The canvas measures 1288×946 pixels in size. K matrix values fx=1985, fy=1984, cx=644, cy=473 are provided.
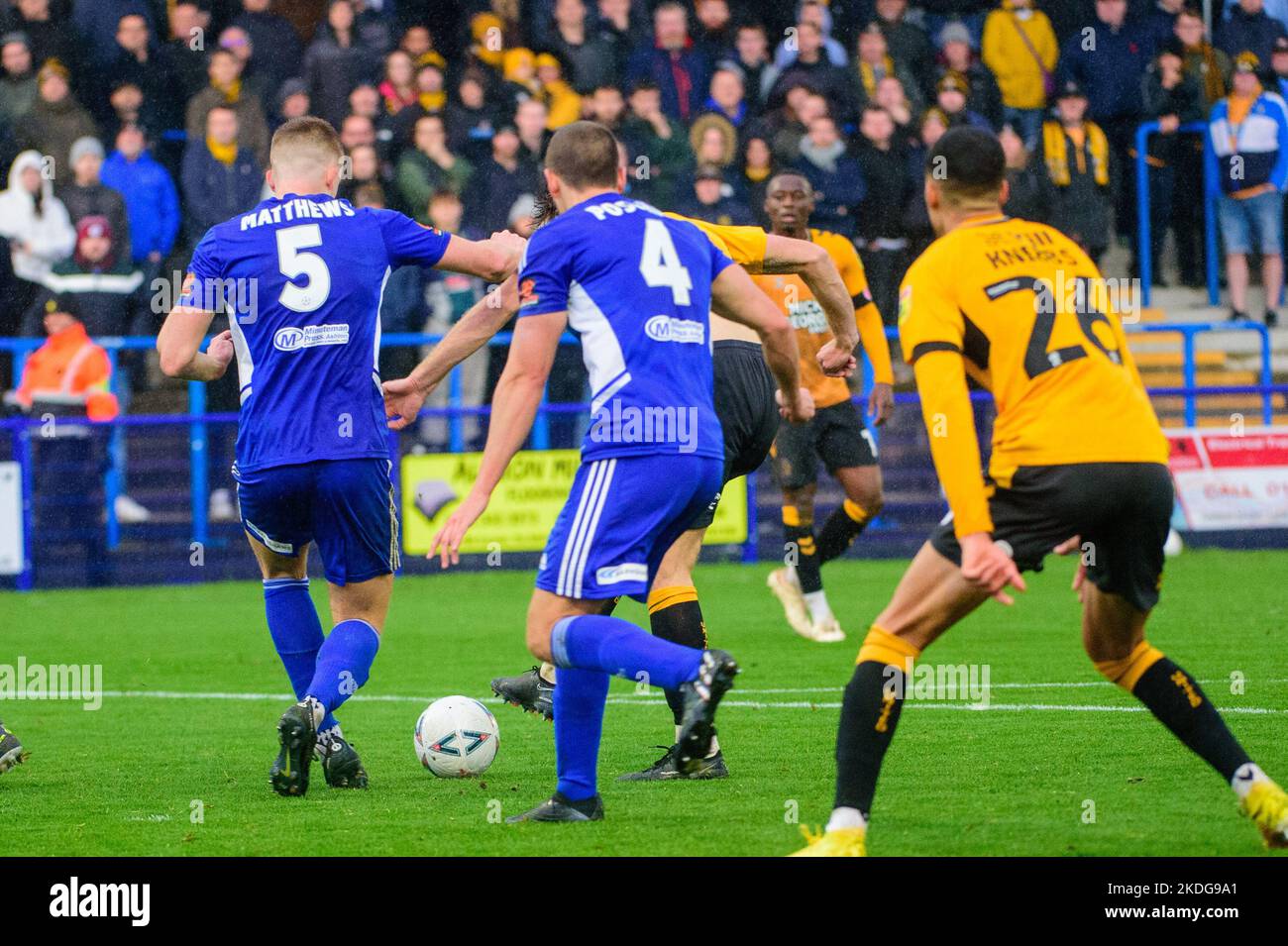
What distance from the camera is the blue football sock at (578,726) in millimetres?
6152

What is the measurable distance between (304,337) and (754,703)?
3.30m

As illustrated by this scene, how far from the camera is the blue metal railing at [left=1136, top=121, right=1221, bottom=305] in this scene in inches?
824

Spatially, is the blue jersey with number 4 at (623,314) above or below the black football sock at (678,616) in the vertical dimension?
above

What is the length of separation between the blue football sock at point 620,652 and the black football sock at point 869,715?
474 mm

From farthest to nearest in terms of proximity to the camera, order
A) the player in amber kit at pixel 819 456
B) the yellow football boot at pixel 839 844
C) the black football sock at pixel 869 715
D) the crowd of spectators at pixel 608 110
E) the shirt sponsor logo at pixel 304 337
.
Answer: the crowd of spectators at pixel 608 110 → the player in amber kit at pixel 819 456 → the shirt sponsor logo at pixel 304 337 → the black football sock at pixel 869 715 → the yellow football boot at pixel 839 844

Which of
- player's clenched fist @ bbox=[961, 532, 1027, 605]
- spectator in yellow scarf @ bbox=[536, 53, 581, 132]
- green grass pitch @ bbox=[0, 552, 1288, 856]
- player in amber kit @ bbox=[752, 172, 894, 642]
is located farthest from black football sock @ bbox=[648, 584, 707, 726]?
spectator in yellow scarf @ bbox=[536, 53, 581, 132]

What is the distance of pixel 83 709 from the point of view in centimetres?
991

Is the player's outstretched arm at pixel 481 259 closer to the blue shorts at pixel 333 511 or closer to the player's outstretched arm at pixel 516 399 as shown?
the blue shorts at pixel 333 511

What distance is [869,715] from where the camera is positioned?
17.7 ft

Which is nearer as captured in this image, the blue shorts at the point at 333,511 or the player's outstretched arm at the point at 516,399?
the player's outstretched arm at the point at 516,399

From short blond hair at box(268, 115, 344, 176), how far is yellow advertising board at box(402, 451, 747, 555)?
9.69 meters

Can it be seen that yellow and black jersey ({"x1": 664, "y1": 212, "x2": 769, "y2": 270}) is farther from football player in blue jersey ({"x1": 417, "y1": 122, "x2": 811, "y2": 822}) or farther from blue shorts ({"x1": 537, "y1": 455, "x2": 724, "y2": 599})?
blue shorts ({"x1": 537, "y1": 455, "x2": 724, "y2": 599})

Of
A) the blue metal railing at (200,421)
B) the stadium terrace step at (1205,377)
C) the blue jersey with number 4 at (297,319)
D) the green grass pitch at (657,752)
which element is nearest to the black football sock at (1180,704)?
the green grass pitch at (657,752)

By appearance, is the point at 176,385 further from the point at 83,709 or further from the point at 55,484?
the point at 83,709
